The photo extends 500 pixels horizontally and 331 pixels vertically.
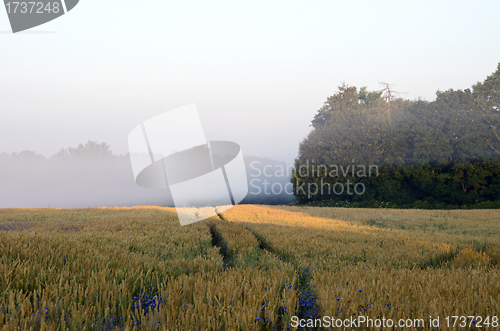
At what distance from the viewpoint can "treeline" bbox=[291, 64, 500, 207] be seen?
3966 cm

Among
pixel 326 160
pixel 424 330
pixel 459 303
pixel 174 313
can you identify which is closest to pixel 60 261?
pixel 174 313

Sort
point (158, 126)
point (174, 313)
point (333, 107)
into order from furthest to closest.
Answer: point (333, 107) < point (158, 126) < point (174, 313)

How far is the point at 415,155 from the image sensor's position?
42.9 metres

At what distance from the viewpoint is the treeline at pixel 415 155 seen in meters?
39.7

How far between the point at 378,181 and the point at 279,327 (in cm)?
4589

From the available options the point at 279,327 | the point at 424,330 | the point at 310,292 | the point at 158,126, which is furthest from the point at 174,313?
the point at 158,126

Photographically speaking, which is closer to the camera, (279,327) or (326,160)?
(279,327)

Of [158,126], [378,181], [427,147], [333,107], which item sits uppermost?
[333,107]

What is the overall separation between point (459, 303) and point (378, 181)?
44.7 meters

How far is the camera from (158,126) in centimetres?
956

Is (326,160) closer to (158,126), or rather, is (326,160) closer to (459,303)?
(158,126)

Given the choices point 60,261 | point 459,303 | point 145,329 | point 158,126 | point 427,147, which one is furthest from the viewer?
point 427,147

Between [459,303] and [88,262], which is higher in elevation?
[88,262]

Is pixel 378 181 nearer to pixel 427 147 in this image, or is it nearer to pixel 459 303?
pixel 427 147
